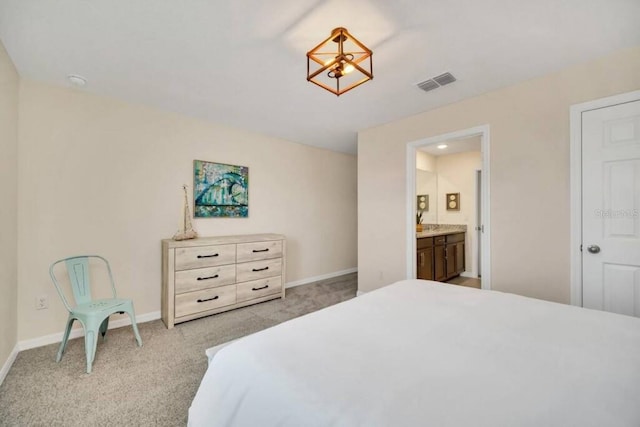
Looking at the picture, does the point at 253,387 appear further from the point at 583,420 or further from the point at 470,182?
the point at 470,182

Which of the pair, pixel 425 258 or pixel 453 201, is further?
pixel 453 201

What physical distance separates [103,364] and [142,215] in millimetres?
1478

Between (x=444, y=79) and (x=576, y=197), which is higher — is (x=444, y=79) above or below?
above

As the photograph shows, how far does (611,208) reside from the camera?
81.1 inches

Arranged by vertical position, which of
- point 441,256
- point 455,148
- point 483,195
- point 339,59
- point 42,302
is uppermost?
point 455,148

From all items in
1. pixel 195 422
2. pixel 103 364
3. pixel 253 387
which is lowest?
pixel 103 364

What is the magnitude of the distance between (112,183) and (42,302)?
4.00 feet

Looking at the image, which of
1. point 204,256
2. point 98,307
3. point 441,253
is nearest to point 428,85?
point 441,253

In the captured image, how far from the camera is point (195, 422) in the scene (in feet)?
3.37

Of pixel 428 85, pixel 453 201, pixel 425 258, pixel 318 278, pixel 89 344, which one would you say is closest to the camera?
pixel 89 344

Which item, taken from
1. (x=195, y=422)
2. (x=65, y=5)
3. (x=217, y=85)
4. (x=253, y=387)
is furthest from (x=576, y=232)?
(x=65, y=5)

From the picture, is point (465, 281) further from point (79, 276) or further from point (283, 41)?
point (79, 276)

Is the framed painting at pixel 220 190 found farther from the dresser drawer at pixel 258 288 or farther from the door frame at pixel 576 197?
the door frame at pixel 576 197

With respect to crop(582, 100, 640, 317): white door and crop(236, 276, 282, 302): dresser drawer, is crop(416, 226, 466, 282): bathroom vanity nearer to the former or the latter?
crop(582, 100, 640, 317): white door
